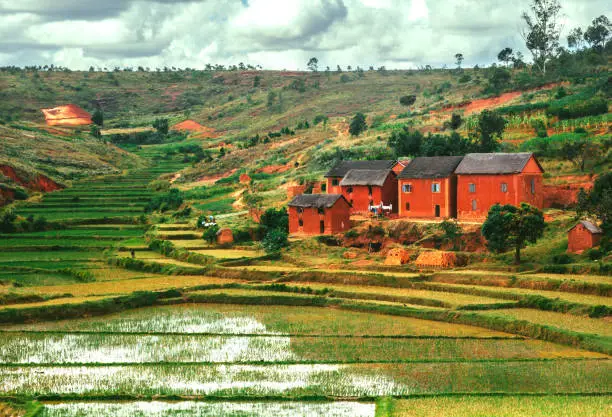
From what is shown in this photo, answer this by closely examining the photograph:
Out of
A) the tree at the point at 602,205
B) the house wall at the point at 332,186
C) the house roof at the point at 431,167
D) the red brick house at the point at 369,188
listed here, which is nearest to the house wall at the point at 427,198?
the house roof at the point at 431,167

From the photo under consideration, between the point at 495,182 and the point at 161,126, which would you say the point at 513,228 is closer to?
the point at 495,182

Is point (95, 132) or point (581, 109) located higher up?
point (95, 132)

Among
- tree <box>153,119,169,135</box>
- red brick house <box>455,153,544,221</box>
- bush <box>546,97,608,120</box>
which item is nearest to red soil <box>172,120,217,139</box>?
tree <box>153,119,169,135</box>

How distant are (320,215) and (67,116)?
3313 inches

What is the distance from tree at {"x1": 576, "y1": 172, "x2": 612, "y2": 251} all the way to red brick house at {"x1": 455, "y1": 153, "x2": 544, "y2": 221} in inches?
229

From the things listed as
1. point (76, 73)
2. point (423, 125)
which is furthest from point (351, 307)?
point (76, 73)

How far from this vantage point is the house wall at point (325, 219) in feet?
174

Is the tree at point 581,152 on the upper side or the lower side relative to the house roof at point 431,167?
upper

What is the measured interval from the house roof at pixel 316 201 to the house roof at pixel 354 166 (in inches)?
259

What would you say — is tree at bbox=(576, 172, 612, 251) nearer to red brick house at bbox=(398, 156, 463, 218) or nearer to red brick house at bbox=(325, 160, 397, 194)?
red brick house at bbox=(398, 156, 463, 218)

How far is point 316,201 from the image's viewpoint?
5359 cm

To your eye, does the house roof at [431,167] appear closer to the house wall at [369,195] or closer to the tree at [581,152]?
the house wall at [369,195]

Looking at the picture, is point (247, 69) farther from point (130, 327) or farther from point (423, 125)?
point (130, 327)

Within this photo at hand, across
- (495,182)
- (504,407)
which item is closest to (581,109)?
(495,182)
